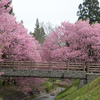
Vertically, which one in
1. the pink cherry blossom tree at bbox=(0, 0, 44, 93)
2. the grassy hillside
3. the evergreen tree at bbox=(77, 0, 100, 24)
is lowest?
the grassy hillside

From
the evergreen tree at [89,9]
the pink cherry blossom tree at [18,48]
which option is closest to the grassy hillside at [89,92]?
the pink cherry blossom tree at [18,48]

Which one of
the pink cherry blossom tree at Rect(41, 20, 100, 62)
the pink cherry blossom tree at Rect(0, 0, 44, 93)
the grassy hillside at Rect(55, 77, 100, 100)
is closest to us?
the grassy hillside at Rect(55, 77, 100, 100)

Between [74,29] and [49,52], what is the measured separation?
572cm

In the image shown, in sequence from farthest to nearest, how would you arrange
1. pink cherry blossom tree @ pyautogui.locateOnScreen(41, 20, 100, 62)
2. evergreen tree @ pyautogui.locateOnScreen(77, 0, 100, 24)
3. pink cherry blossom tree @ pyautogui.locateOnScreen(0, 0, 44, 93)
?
evergreen tree @ pyautogui.locateOnScreen(77, 0, 100, 24) < pink cherry blossom tree @ pyautogui.locateOnScreen(41, 20, 100, 62) < pink cherry blossom tree @ pyautogui.locateOnScreen(0, 0, 44, 93)

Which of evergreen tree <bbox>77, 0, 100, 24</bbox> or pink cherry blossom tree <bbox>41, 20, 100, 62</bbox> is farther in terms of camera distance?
evergreen tree <bbox>77, 0, 100, 24</bbox>

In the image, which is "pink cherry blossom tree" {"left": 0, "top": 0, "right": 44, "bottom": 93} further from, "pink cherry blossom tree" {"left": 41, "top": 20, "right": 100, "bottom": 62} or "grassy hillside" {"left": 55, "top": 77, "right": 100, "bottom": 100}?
"grassy hillside" {"left": 55, "top": 77, "right": 100, "bottom": 100}

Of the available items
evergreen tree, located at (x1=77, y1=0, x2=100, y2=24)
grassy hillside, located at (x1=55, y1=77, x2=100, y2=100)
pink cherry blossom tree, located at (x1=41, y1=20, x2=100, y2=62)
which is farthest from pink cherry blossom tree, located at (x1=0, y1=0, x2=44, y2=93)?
evergreen tree, located at (x1=77, y1=0, x2=100, y2=24)

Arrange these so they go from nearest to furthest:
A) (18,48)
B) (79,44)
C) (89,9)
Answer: (18,48) < (79,44) < (89,9)

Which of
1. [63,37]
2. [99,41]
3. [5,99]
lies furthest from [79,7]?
[5,99]

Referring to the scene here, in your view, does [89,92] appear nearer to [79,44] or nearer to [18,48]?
[79,44]

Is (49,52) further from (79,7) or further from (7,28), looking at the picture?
(79,7)

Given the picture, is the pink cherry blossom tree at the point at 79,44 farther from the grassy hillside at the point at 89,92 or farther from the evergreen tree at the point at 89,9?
the evergreen tree at the point at 89,9

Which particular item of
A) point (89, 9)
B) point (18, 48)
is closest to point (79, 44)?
point (18, 48)

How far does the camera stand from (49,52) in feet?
88.0
